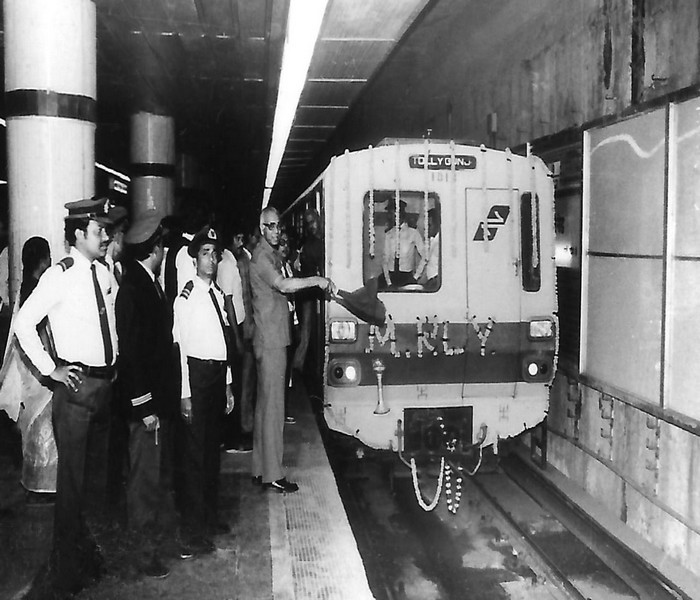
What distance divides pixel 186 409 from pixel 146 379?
1.61 feet

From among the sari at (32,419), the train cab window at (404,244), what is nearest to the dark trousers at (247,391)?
the train cab window at (404,244)

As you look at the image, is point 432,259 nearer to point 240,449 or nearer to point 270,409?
point 270,409

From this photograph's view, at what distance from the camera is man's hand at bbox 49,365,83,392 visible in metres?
3.64

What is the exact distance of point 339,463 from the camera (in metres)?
7.66

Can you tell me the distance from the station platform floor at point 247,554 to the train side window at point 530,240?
237 centimetres

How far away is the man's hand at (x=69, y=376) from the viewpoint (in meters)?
3.64

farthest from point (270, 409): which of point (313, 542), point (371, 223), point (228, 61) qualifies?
point (228, 61)

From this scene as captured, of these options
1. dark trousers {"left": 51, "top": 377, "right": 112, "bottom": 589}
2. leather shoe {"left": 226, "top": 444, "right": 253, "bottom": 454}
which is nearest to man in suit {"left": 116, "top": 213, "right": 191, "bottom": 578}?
dark trousers {"left": 51, "top": 377, "right": 112, "bottom": 589}

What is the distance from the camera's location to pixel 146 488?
436cm

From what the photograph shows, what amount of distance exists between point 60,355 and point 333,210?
261cm

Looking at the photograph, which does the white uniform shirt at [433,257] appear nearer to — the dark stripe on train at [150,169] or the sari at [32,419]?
the sari at [32,419]

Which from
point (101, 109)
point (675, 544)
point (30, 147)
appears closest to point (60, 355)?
point (30, 147)

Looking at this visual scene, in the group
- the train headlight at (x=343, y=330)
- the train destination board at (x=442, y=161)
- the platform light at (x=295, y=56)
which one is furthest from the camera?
the platform light at (x=295, y=56)

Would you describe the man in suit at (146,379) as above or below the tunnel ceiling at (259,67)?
below
